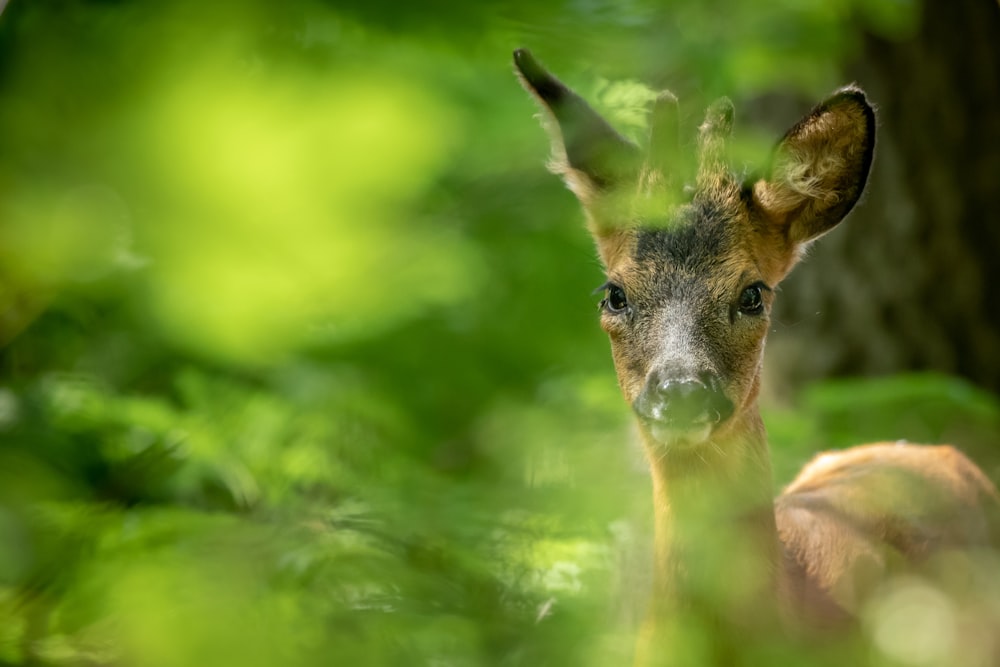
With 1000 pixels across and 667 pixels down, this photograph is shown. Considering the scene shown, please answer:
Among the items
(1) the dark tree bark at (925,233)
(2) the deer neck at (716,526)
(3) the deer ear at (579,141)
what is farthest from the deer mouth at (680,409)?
(1) the dark tree bark at (925,233)

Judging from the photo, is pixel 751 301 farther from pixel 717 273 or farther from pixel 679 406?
pixel 679 406

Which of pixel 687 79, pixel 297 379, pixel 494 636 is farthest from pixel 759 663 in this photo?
pixel 687 79

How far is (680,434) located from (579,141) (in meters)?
1.11

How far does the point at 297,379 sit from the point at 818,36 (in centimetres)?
135

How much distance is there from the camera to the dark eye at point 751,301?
4.41 m

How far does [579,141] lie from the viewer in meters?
3.21

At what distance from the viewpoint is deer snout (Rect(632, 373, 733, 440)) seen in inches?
149

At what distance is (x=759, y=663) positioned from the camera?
7.29ft

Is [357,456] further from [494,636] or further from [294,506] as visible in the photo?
[494,636]

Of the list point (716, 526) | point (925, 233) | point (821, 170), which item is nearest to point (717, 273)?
point (821, 170)

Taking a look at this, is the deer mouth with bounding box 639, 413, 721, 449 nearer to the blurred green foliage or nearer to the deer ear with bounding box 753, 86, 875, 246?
the deer ear with bounding box 753, 86, 875, 246

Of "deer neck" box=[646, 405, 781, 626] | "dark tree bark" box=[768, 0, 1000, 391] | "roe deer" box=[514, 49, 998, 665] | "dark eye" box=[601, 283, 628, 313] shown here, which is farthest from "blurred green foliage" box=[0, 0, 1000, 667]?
"dark tree bark" box=[768, 0, 1000, 391]

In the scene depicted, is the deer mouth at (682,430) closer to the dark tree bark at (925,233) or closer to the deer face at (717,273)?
the deer face at (717,273)

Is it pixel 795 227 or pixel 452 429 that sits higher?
pixel 795 227
